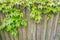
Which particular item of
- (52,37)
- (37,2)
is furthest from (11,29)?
(52,37)

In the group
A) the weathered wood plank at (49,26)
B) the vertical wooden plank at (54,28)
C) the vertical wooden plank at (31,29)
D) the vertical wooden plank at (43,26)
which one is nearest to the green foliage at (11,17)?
the vertical wooden plank at (31,29)

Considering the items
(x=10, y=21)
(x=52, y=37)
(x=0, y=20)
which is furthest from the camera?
(x=52, y=37)

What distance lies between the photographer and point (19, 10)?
2338 mm

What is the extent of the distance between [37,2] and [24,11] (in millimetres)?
259

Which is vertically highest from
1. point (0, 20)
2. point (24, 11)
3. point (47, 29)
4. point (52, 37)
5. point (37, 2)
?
point (37, 2)

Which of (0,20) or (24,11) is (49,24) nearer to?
(24,11)

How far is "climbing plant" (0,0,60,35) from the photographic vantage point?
90.9 inches

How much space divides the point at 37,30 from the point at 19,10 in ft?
1.64

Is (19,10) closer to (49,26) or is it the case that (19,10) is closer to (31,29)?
(31,29)

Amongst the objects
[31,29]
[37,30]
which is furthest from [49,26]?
[31,29]

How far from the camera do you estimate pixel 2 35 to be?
8.54 feet

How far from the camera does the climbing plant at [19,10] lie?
2.31m

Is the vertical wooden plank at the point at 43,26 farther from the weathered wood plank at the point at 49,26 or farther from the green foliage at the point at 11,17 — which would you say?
the green foliage at the point at 11,17

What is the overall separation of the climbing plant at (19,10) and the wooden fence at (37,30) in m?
0.12
